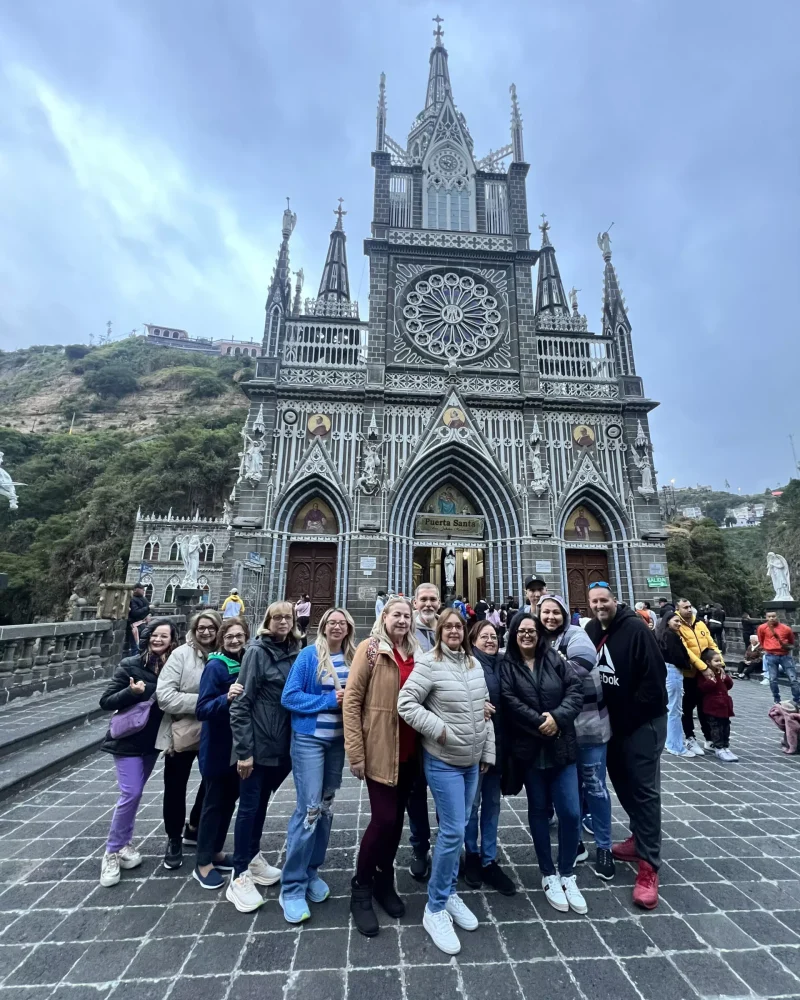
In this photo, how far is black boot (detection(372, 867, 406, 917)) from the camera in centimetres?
285

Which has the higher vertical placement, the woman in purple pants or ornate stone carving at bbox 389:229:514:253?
ornate stone carving at bbox 389:229:514:253

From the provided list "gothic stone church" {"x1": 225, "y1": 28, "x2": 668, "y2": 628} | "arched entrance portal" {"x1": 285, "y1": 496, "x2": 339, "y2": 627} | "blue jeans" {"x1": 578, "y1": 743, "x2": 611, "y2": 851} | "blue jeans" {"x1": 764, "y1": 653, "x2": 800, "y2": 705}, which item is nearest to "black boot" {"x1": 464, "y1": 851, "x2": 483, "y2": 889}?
"blue jeans" {"x1": 578, "y1": 743, "x2": 611, "y2": 851}

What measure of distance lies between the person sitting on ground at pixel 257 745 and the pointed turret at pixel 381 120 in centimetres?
2444

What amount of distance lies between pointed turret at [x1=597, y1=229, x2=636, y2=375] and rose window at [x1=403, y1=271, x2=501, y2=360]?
4.91 m

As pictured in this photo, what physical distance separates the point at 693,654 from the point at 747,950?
351 cm

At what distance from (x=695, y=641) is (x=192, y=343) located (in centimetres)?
10799

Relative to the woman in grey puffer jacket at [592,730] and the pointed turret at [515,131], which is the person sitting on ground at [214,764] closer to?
the woman in grey puffer jacket at [592,730]

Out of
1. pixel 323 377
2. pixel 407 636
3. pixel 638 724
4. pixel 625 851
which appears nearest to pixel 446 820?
→ pixel 407 636

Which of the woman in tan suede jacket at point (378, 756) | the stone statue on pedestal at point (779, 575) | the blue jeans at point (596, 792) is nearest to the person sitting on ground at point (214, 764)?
the woman in tan suede jacket at point (378, 756)

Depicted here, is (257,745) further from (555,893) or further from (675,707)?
(675,707)

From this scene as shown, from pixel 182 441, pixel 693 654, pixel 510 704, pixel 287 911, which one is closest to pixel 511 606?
pixel 693 654

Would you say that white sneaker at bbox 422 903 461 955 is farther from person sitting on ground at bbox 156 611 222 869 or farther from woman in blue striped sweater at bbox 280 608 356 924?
person sitting on ground at bbox 156 611 222 869

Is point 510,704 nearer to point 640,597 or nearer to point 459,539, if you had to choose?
point 459,539

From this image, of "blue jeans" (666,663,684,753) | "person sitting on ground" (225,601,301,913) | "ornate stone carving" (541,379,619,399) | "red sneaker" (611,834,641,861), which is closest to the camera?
"person sitting on ground" (225,601,301,913)
